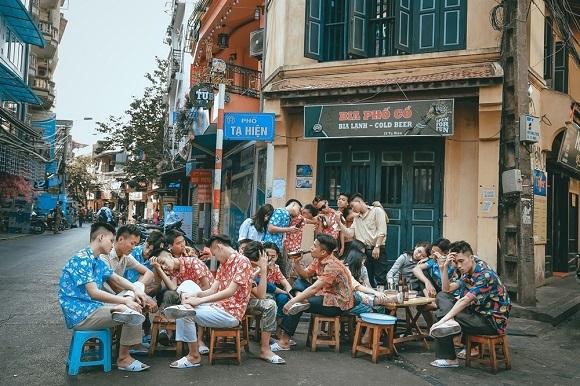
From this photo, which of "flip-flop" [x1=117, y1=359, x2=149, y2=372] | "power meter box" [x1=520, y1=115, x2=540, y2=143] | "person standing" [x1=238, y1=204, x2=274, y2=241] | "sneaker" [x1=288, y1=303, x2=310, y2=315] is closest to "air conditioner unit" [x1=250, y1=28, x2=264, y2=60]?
"power meter box" [x1=520, y1=115, x2=540, y2=143]

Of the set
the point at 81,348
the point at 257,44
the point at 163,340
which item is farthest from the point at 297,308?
the point at 257,44

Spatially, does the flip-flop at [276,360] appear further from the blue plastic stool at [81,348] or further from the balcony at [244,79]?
the balcony at [244,79]

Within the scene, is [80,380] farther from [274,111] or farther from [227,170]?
[227,170]

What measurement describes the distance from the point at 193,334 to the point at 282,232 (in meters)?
3.28

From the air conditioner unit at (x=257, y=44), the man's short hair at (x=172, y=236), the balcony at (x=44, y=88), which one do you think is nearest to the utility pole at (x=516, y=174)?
the man's short hair at (x=172, y=236)

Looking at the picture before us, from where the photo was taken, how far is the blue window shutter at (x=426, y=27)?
1208 centimetres

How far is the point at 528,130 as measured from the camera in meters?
10.3

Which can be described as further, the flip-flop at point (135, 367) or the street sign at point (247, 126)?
the street sign at point (247, 126)

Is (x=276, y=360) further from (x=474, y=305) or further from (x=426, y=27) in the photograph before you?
(x=426, y=27)

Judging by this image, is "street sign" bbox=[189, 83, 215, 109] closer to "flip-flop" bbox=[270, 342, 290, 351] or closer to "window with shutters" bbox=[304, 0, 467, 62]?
"window with shutters" bbox=[304, 0, 467, 62]

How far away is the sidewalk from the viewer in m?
9.54

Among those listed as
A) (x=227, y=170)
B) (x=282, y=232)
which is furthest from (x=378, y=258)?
(x=227, y=170)

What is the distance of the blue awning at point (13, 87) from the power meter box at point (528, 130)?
20.3m

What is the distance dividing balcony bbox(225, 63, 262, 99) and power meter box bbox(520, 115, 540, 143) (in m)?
7.80
